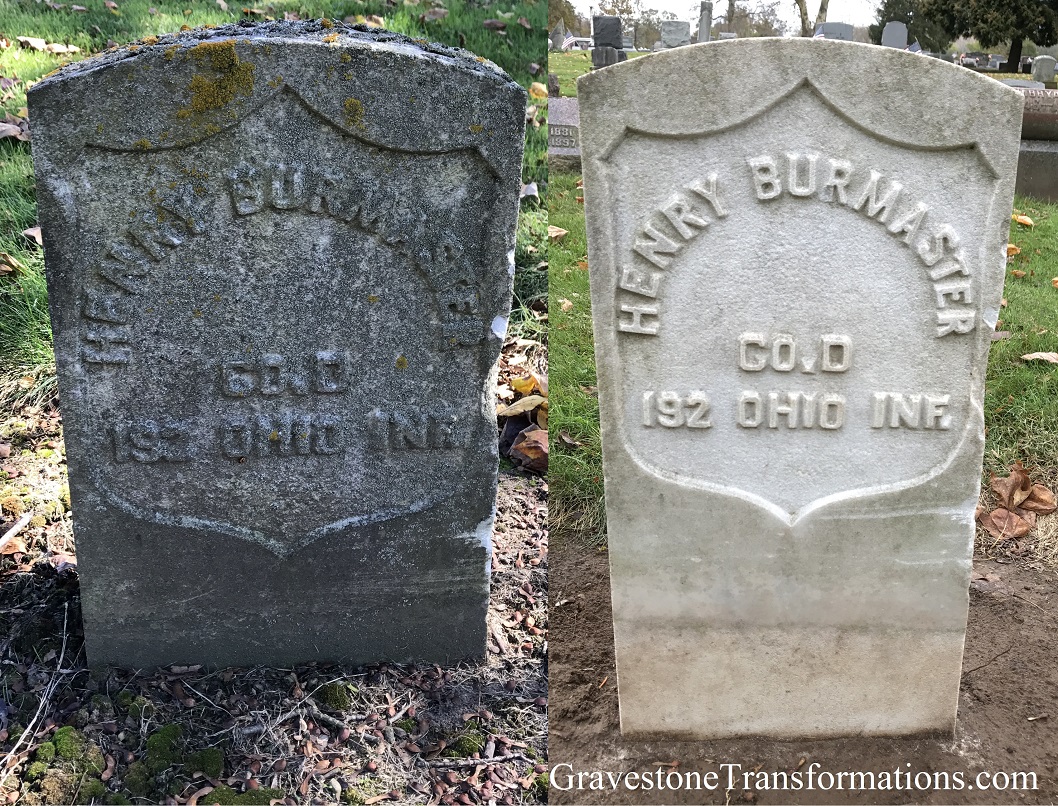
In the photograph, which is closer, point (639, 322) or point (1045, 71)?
point (639, 322)

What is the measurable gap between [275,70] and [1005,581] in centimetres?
268

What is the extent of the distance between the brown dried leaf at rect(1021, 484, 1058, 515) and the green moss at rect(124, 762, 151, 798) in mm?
2899

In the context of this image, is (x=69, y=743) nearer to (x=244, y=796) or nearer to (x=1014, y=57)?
(x=244, y=796)

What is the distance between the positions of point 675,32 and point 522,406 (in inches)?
345

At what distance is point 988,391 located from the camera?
143 inches

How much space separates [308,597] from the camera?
95.0 inches

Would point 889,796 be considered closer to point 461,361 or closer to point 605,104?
point 461,361

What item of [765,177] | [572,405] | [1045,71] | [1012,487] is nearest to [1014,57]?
[1045,71]

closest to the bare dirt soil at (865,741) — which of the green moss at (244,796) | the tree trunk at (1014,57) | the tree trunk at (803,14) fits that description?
the green moss at (244,796)

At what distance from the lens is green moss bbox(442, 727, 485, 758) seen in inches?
90.0

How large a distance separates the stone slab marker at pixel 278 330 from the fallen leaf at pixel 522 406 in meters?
1.16

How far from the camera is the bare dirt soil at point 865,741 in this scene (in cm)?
224

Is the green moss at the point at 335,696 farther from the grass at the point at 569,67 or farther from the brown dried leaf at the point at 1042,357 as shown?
the grass at the point at 569,67

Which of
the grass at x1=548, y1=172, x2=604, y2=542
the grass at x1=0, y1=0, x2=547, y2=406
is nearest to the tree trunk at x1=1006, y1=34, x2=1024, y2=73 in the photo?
the grass at x1=0, y1=0, x2=547, y2=406
